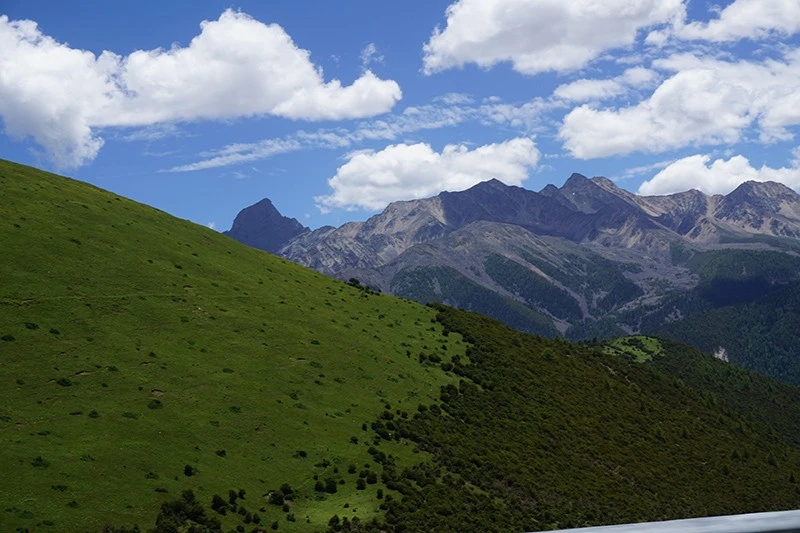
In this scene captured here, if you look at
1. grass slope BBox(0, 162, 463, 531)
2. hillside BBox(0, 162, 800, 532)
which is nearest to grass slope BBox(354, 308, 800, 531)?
hillside BBox(0, 162, 800, 532)

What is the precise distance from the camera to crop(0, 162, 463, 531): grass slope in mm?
61438

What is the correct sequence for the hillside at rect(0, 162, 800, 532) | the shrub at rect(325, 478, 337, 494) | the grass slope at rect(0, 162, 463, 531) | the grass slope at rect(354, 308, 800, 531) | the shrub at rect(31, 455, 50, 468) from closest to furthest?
the shrub at rect(31, 455, 50, 468), the grass slope at rect(0, 162, 463, 531), the hillside at rect(0, 162, 800, 532), the shrub at rect(325, 478, 337, 494), the grass slope at rect(354, 308, 800, 531)

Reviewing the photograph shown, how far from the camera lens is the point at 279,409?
8538cm

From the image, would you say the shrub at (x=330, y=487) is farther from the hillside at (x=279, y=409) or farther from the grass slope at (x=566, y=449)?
the grass slope at (x=566, y=449)

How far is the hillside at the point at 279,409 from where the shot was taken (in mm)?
64562

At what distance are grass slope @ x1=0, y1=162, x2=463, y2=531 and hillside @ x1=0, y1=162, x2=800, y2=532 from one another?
0.29m

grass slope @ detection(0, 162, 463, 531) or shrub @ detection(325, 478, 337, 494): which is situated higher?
grass slope @ detection(0, 162, 463, 531)

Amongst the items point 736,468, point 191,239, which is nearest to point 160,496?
point 191,239

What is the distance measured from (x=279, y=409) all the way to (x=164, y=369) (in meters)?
13.8

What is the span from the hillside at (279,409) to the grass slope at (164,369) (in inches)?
11.3

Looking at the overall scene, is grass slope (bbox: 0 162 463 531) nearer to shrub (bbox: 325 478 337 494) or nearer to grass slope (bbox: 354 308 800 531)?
shrub (bbox: 325 478 337 494)

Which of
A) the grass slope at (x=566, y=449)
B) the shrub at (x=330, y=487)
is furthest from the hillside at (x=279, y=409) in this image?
the grass slope at (x=566, y=449)

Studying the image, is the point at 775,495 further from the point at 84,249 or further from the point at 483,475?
the point at 84,249

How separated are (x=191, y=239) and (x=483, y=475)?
7220 centimetres
